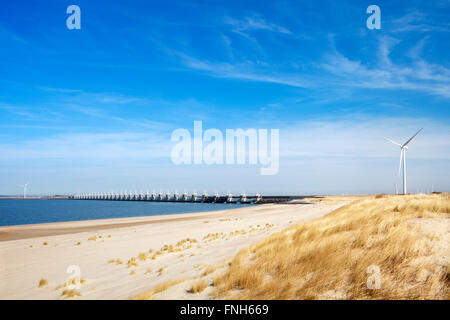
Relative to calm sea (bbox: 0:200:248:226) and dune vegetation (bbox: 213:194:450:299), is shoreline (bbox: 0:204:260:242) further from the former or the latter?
dune vegetation (bbox: 213:194:450:299)

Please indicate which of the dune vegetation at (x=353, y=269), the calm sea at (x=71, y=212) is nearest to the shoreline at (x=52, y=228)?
the calm sea at (x=71, y=212)

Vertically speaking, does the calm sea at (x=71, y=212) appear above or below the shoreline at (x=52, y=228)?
below

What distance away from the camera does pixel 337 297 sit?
6285mm

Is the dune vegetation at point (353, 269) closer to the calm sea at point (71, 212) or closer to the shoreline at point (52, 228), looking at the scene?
the shoreline at point (52, 228)

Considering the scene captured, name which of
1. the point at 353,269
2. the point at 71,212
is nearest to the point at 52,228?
the point at 353,269

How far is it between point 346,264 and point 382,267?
86 cm

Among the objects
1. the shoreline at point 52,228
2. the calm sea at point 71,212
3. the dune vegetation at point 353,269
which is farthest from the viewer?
the calm sea at point 71,212

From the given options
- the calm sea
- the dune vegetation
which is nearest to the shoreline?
the calm sea

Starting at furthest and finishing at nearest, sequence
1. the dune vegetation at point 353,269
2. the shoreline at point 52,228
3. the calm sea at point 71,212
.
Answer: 1. the calm sea at point 71,212
2. the shoreline at point 52,228
3. the dune vegetation at point 353,269

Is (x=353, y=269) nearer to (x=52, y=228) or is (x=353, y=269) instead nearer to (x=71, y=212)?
(x=52, y=228)

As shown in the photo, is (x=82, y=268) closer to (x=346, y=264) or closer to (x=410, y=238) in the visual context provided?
(x=346, y=264)

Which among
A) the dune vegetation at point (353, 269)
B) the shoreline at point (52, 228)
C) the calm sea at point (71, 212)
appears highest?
the dune vegetation at point (353, 269)
